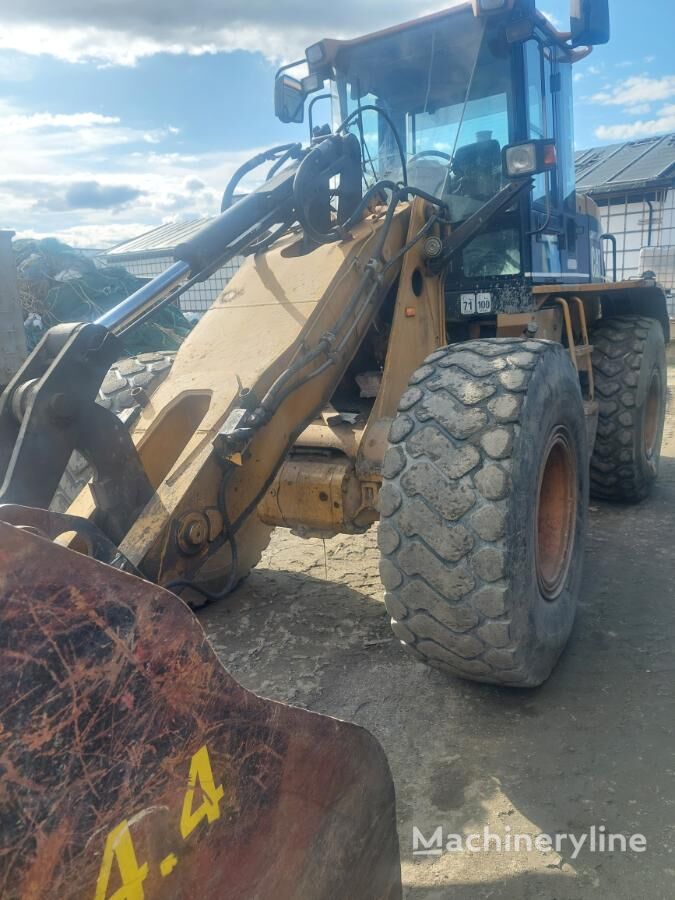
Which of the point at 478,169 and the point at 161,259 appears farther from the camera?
the point at 161,259

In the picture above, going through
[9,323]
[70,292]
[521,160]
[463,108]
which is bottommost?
[9,323]

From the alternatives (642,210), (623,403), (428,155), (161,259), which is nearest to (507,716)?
(428,155)

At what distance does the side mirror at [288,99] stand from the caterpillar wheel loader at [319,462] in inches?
0.8

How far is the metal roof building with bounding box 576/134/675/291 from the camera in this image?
53.3ft

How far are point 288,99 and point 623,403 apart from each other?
2916 mm

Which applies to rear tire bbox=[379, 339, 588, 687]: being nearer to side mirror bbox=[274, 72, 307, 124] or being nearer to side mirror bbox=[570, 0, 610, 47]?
side mirror bbox=[570, 0, 610, 47]

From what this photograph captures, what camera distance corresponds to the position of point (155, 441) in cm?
291

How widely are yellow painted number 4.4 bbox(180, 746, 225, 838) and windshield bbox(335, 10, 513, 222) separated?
10.2 feet

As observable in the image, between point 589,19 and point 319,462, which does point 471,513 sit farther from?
point 589,19

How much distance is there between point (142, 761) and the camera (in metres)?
1.35

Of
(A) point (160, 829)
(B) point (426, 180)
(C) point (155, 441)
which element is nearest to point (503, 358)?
(C) point (155, 441)

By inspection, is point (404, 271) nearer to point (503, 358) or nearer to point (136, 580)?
point (503, 358)

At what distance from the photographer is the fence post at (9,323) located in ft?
26.5

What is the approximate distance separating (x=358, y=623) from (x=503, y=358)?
164 cm
